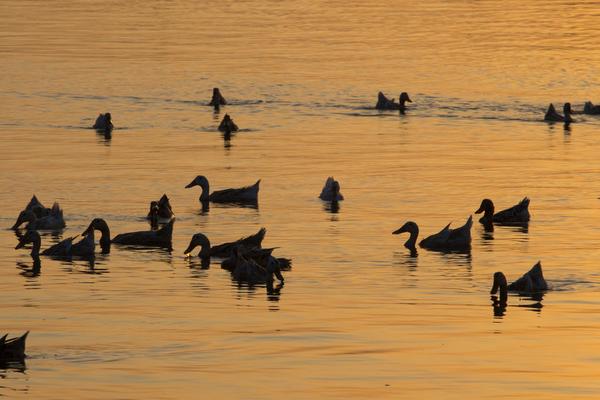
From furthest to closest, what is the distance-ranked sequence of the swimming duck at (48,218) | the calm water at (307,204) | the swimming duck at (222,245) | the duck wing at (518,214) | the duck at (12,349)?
1. the duck wing at (518,214)
2. the swimming duck at (48,218)
3. the swimming duck at (222,245)
4. the calm water at (307,204)
5. the duck at (12,349)

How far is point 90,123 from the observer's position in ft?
187

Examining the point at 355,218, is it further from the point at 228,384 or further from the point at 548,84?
the point at 548,84

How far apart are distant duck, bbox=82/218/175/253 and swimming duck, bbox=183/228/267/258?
1046 mm

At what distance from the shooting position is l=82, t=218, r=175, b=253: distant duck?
35.4 meters

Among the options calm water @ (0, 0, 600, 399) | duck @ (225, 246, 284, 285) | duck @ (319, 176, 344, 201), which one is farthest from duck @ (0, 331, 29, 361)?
duck @ (319, 176, 344, 201)

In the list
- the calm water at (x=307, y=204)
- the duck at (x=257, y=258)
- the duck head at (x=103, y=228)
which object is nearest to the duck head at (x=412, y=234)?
the calm water at (x=307, y=204)

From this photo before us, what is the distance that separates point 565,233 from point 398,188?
7.20 meters

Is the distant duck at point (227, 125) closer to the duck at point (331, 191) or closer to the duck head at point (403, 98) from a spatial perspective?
the duck head at point (403, 98)

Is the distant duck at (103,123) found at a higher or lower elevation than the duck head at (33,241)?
higher

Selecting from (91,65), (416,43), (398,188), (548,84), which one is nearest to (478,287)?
(398,188)

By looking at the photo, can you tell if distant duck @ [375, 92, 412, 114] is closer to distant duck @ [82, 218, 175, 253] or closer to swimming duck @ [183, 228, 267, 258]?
distant duck @ [82, 218, 175, 253]

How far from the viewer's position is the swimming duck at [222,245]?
34.3m

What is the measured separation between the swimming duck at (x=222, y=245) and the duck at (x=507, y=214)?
6898 millimetres

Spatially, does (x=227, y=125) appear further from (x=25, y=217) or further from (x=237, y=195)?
(x=25, y=217)
